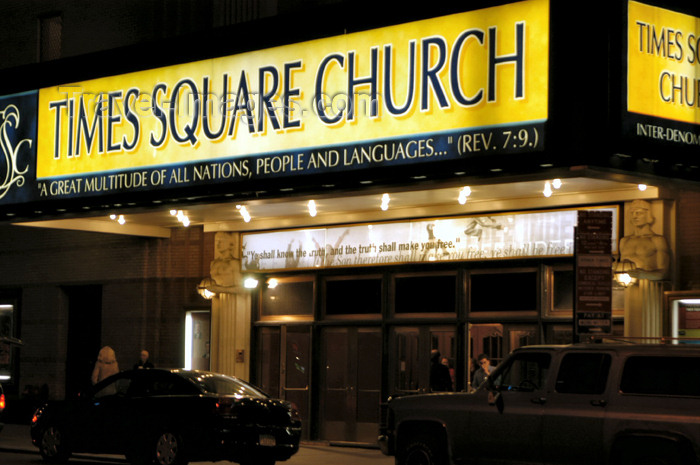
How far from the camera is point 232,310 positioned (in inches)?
1030

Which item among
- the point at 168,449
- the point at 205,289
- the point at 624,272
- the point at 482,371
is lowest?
the point at 168,449

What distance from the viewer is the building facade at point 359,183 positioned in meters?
17.5

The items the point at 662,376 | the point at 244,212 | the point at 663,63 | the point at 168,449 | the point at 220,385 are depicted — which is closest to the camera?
the point at 662,376

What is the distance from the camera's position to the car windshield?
18641 millimetres

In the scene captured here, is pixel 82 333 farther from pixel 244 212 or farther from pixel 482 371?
pixel 482 371

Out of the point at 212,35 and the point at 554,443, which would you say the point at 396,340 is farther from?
the point at 554,443

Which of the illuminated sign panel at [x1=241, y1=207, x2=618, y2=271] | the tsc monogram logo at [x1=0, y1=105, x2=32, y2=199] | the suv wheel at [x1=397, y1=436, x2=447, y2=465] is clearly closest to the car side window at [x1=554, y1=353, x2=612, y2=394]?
the suv wheel at [x1=397, y1=436, x2=447, y2=465]

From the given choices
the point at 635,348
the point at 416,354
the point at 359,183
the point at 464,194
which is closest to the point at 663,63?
the point at 464,194

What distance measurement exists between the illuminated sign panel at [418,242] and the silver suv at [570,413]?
5781 mm

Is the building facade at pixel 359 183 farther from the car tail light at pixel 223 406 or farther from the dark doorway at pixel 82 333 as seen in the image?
the car tail light at pixel 223 406

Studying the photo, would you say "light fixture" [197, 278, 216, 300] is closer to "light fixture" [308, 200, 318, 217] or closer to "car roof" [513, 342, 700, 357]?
"light fixture" [308, 200, 318, 217]

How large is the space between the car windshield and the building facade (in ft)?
11.8

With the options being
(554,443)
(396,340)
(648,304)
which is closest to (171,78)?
(396,340)

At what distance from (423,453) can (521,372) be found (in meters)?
1.62
